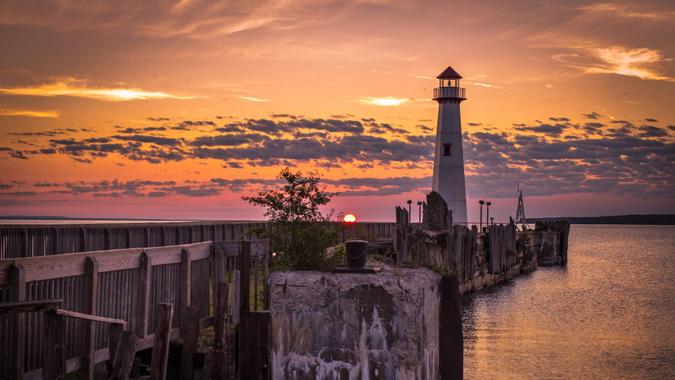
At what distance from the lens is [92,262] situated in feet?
33.2

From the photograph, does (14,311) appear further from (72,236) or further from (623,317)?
(623,317)

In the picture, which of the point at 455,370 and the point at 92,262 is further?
the point at 92,262

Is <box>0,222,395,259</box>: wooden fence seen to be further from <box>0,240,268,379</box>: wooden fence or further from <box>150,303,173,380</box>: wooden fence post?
<box>150,303,173,380</box>: wooden fence post

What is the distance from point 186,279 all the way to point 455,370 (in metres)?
4.62

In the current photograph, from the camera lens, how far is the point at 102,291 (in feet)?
34.2

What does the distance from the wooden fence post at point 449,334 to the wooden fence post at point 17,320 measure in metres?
4.89

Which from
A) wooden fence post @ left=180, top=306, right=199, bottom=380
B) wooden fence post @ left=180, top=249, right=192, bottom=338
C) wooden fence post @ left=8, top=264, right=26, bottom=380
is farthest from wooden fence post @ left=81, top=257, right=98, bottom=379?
wooden fence post @ left=180, top=249, right=192, bottom=338

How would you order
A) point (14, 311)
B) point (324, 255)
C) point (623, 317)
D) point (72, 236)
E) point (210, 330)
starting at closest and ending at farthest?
point (14, 311), point (324, 255), point (210, 330), point (72, 236), point (623, 317)

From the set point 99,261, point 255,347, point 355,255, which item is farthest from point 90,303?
point 355,255

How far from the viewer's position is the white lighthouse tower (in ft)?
204

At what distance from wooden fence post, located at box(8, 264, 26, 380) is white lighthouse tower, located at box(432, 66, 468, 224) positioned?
53.5 m

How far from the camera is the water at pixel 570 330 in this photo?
968 inches

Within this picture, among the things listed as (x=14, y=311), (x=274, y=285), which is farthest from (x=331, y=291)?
(x=14, y=311)

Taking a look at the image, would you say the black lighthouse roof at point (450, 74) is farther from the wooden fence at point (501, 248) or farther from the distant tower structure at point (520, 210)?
the distant tower structure at point (520, 210)
